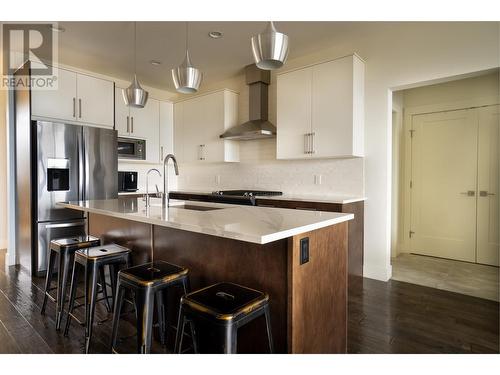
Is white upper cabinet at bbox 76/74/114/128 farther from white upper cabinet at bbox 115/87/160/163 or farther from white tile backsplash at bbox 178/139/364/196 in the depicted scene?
white tile backsplash at bbox 178/139/364/196

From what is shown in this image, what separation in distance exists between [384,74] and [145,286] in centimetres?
329

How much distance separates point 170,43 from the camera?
12.1 ft

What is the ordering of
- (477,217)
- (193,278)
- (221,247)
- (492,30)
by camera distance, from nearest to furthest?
(221,247) → (193,278) → (492,30) → (477,217)

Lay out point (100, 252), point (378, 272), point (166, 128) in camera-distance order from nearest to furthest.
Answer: point (100, 252)
point (378, 272)
point (166, 128)

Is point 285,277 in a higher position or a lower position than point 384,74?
lower

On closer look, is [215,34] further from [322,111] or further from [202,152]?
[202,152]

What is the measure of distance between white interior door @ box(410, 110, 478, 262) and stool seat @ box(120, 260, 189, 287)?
155 inches

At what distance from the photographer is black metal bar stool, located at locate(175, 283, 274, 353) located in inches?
50.4

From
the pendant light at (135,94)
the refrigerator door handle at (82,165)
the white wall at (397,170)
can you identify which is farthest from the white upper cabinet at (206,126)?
the white wall at (397,170)

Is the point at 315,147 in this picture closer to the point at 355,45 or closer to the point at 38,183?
the point at 355,45

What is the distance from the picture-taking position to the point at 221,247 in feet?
5.88

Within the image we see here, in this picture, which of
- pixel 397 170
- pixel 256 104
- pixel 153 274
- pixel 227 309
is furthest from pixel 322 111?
pixel 227 309

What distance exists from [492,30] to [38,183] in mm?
4854
